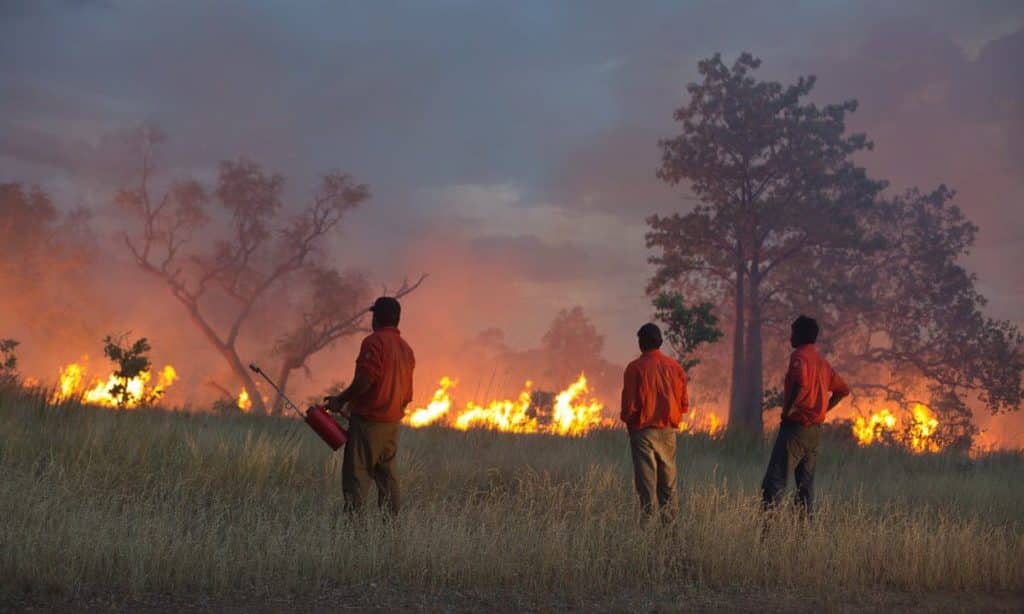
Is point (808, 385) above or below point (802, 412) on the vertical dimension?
above

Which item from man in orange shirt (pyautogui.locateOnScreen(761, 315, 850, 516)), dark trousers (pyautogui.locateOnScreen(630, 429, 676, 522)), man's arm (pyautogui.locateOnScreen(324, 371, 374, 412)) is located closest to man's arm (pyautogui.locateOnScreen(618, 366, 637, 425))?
dark trousers (pyautogui.locateOnScreen(630, 429, 676, 522))

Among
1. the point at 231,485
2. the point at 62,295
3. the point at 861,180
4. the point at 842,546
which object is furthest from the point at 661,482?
the point at 62,295

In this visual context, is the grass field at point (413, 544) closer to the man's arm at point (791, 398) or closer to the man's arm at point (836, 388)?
the man's arm at point (791, 398)

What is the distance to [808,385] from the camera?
9805mm

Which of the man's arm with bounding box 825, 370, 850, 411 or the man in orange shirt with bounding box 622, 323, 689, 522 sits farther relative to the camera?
the man's arm with bounding box 825, 370, 850, 411

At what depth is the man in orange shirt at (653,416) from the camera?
943cm

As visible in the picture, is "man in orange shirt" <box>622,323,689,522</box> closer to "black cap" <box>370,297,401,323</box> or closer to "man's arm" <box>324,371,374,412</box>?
"black cap" <box>370,297,401,323</box>

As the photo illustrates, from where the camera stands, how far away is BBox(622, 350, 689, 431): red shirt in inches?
371

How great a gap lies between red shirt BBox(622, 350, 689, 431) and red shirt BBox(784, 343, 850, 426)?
1213mm

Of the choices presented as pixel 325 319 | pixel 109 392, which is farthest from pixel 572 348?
pixel 109 392

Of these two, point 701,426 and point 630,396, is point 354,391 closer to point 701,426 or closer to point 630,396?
point 630,396

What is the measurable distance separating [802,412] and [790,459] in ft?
1.61

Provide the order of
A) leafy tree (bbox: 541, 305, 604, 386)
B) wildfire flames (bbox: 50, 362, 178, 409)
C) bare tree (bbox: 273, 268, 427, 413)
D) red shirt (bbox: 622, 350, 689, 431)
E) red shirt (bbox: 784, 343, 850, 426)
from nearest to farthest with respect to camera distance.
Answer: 1. red shirt (bbox: 622, 350, 689, 431)
2. red shirt (bbox: 784, 343, 850, 426)
3. wildfire flames (bbox: 50, 362, 178, 409)
4. bare tree (bbox: 273, 268, 427, 413)
5. leafy tree (bbox: 541, 305, 604, 386)

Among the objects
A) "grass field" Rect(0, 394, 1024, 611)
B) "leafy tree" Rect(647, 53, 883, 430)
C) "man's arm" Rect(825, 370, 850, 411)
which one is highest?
"leafy tree" Rect(647, 53, 883, 430)
